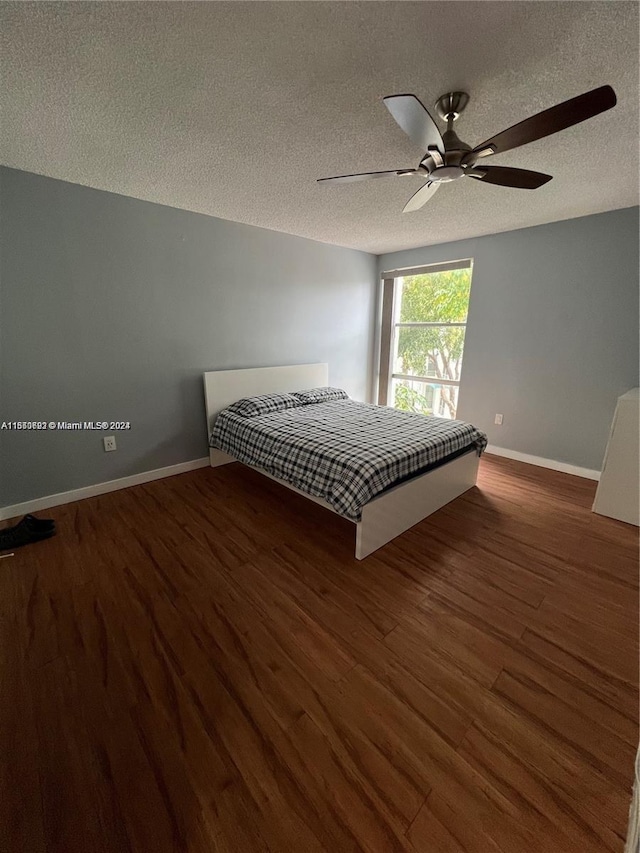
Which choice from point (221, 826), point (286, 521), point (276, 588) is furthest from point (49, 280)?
point (221, 826)

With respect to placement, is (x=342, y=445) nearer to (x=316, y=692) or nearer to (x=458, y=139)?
(x=316, y=692)

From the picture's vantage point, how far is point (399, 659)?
1.34 metres

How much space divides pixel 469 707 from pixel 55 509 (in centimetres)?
281

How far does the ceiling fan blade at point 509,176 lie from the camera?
4.88 ft

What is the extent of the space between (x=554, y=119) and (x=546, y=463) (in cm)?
298

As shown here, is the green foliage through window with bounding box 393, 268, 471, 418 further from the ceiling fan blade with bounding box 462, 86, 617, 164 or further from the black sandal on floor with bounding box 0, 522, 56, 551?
the black sandal on floor with bounding box 0, 522, 56, 551

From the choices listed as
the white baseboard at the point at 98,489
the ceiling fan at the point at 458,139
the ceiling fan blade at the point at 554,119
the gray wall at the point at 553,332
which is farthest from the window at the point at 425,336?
the white baseboard at the point at 98,489

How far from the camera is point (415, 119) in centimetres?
118

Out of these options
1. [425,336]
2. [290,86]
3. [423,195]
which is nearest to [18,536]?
[290,86]

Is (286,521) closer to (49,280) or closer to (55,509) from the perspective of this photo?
(55,509)

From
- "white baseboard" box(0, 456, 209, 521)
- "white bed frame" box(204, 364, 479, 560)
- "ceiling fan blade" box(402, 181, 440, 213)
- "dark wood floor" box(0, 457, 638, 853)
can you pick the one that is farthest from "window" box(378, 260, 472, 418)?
"white baseboard" box(0, 456, 209, 521)

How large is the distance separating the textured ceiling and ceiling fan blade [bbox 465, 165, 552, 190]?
0.25 m

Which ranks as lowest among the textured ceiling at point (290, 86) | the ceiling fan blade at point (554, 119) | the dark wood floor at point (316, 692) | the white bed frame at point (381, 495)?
the dark wood floor at point (316, 692)

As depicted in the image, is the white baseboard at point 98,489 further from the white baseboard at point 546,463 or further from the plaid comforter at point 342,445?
the white baseboard at point 546,463
